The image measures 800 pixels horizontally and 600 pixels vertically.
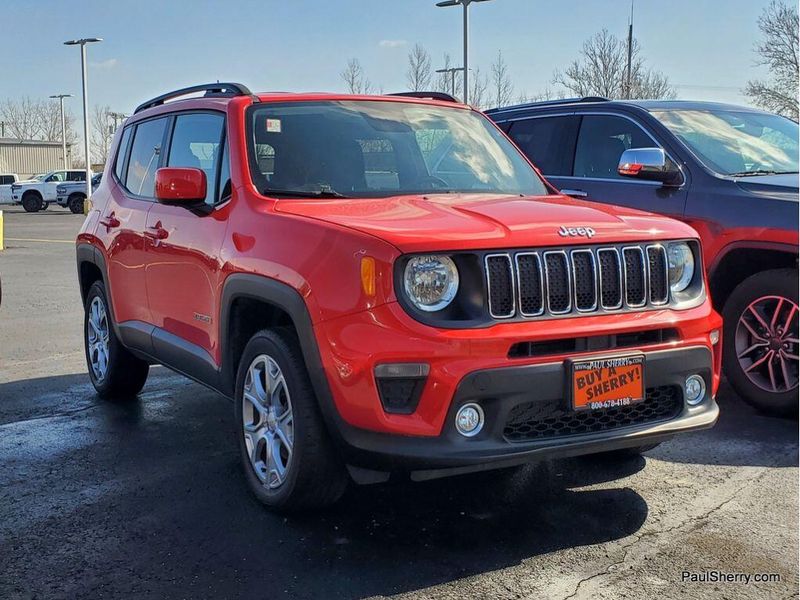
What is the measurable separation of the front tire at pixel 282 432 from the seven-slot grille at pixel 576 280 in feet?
2.91

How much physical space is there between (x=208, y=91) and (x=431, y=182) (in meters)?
1.59

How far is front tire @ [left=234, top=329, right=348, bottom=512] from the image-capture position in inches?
146

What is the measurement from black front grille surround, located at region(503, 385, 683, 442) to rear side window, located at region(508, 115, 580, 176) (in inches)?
134

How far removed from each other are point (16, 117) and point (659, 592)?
12124 cm

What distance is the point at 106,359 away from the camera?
6176 mm

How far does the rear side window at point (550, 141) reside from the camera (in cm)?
696

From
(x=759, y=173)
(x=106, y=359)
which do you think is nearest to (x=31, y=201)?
(x=106, y=359)

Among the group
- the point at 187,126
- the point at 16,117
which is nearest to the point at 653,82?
the point at 187,126

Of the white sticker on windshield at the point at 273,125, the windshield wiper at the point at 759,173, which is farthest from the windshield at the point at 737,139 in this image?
the white sticker on windshield at the point at 273,125

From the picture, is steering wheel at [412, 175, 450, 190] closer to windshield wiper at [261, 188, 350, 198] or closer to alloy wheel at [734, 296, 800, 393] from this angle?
windshield wiper at [261, 188, 350, 198]

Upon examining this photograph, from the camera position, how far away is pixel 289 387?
12.4 feet

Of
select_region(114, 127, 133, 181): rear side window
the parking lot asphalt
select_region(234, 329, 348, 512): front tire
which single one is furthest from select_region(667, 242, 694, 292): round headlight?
select_region(114, 127, 133, 181): rear side window

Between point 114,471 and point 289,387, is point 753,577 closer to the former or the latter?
point 289,387

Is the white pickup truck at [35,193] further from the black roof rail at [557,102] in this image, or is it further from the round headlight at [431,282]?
the round headlight at [431,282]
